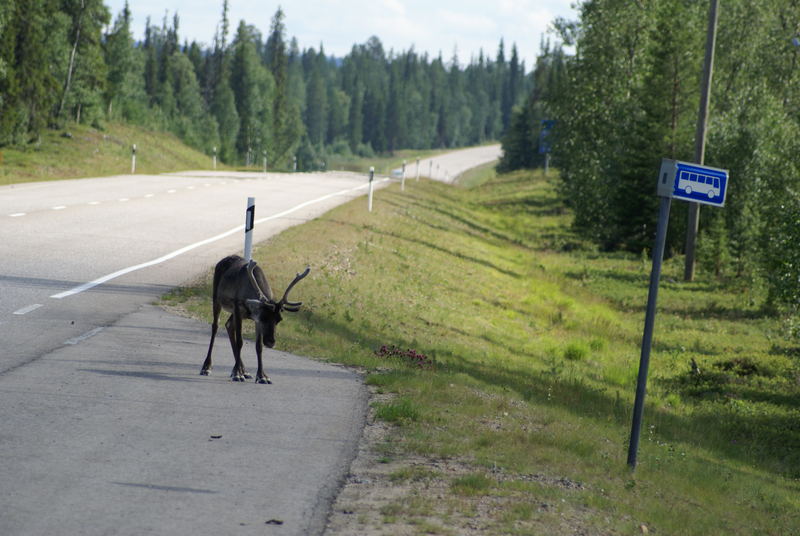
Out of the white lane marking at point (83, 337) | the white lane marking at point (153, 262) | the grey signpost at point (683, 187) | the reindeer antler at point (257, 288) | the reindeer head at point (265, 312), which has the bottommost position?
the white lane marking at point (83, 337)

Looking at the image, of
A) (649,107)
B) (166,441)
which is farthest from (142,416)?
(649,107)

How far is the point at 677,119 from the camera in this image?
126 feet

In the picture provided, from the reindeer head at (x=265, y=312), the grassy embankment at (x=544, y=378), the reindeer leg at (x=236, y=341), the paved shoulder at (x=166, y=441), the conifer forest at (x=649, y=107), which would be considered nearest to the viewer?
the paved shoulder at (x=166, y=441)

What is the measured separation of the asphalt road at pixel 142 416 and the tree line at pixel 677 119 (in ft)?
46.9

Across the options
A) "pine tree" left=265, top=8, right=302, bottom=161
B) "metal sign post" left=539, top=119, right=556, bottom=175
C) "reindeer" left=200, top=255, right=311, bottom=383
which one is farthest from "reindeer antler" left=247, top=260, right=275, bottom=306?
"pine tree" left=265, top=8, right=302, bottom=161

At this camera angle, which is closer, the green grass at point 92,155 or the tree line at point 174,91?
the green grass at point 92,155

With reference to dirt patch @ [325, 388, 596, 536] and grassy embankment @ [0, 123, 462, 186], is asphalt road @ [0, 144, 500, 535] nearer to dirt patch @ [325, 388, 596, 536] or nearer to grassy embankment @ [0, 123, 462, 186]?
dirt patch @ [325, 388, 596, 536]

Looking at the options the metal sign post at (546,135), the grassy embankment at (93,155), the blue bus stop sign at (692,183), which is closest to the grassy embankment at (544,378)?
the blue bus stop sign at (692,183)

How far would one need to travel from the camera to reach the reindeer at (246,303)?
8508mm

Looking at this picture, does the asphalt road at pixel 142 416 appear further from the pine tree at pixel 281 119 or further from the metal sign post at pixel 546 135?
the pine tree at pixel 281 119

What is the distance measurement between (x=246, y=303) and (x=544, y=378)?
727 centimetres

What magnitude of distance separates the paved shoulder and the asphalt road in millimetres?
13

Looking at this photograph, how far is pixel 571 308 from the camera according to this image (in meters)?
24.8

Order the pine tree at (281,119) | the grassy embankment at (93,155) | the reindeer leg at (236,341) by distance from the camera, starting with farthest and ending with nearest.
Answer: the pine tree at (281,119)
the grassy embankment at (93,155)
the reindeer leg at (236,341)
